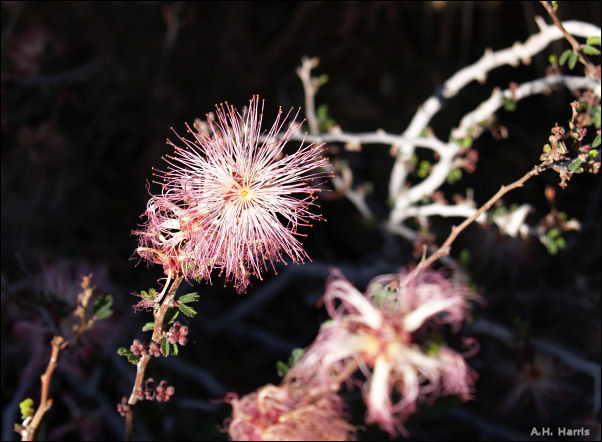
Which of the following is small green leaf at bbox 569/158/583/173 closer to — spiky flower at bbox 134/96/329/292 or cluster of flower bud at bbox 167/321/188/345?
spiky flower at bbox 134/96/329/292

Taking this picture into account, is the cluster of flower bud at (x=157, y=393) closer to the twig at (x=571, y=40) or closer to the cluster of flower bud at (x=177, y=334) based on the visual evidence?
the cluster of flower bud at (x=177, y=334)

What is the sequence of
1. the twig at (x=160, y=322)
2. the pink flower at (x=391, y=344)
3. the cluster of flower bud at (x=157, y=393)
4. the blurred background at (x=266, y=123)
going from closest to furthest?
the pink flower at (x=391, y=344) → the twig at (x=160, y=322) → the cluster of flower bud at (x=157, y=393) → the blurred background at (x=266, y=123)

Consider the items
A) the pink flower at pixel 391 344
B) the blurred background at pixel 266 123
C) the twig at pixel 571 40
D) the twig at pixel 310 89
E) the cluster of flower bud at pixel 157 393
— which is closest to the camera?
the pink flower at pixel 391 344

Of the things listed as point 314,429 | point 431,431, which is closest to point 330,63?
point 431,431

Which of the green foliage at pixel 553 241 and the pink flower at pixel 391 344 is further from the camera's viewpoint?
the green foliage at pixel 553 241

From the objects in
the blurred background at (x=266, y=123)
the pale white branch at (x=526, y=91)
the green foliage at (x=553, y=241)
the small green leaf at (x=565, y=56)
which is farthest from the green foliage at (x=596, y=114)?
the blurred background at (x=266, y=123)

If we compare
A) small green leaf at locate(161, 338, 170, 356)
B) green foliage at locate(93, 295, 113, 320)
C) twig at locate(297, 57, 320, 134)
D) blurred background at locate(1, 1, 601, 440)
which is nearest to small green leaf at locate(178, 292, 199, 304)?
small green leaf at locate(161, 338, 170, 356)
